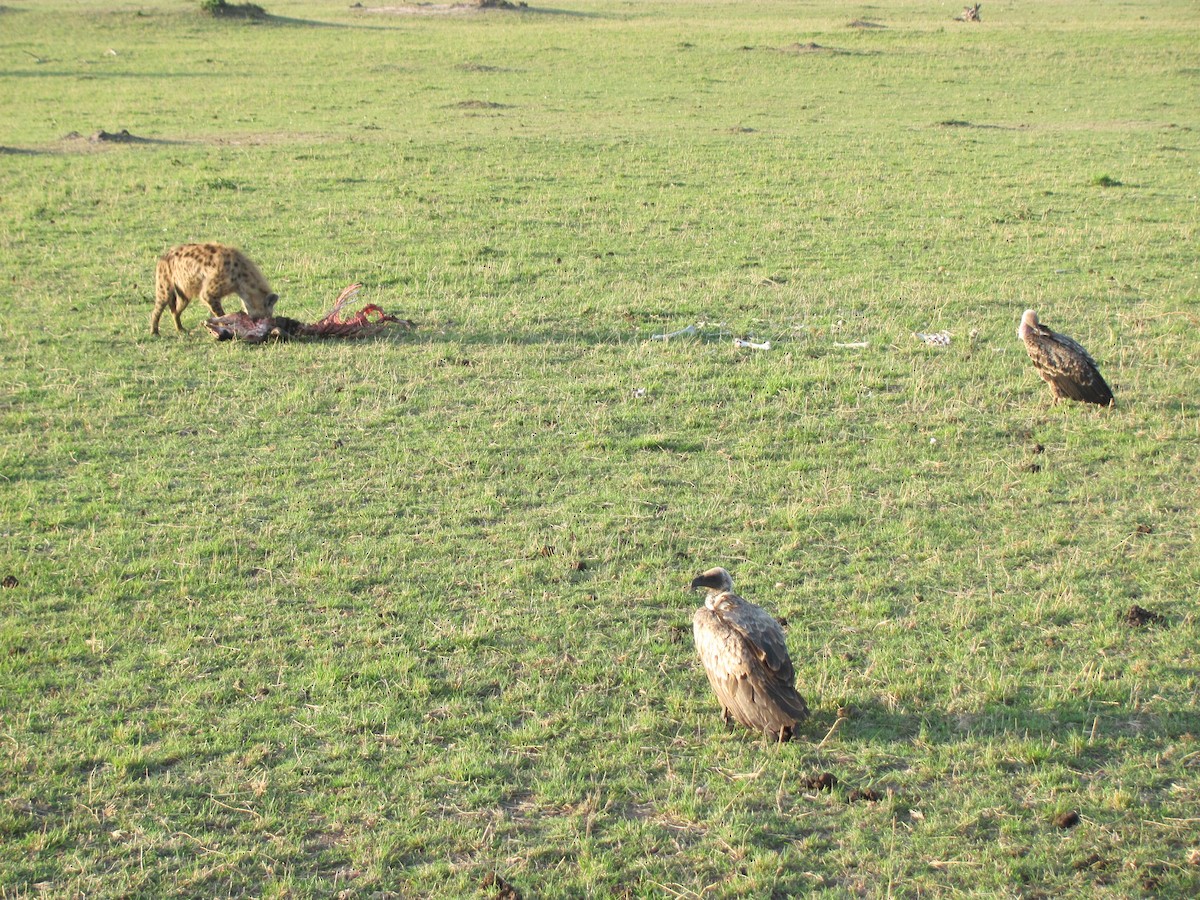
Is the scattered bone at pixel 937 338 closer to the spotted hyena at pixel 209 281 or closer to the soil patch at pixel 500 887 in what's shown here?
the spotted hyena at pixel 209 281

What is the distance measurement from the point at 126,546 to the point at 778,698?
440 centimetres

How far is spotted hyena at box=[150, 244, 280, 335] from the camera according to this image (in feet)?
37.0

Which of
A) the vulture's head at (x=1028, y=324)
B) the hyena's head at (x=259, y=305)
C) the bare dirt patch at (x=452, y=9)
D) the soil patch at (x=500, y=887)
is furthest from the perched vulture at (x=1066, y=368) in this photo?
the bare dirt patch at (x=452, y=9)

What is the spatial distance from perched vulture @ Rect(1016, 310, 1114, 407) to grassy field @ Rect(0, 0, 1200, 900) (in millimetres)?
224

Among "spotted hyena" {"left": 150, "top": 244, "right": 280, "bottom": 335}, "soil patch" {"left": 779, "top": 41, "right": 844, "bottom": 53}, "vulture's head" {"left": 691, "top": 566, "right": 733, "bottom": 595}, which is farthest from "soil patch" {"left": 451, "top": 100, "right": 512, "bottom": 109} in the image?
"vulture's head" {"left": 691, "top": 566, "right": 733, "bottom": 595}

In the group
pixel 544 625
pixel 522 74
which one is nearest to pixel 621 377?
pixel 544 625

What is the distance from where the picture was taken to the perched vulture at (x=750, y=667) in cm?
520

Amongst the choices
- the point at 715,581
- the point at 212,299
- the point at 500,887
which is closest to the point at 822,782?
the point at 715,581

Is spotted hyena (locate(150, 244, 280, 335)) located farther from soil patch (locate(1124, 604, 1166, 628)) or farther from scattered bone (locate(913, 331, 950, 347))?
soil patch (locate(1124, 604, 1166, 628))

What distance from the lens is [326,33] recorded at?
40.0 meters

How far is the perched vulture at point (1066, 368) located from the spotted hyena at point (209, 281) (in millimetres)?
7433

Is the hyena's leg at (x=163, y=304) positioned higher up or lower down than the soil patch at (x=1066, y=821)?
higher up

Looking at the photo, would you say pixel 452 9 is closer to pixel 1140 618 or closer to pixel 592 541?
pixel 592 541

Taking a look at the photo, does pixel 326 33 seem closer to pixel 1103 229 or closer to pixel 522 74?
pixel 522 74
